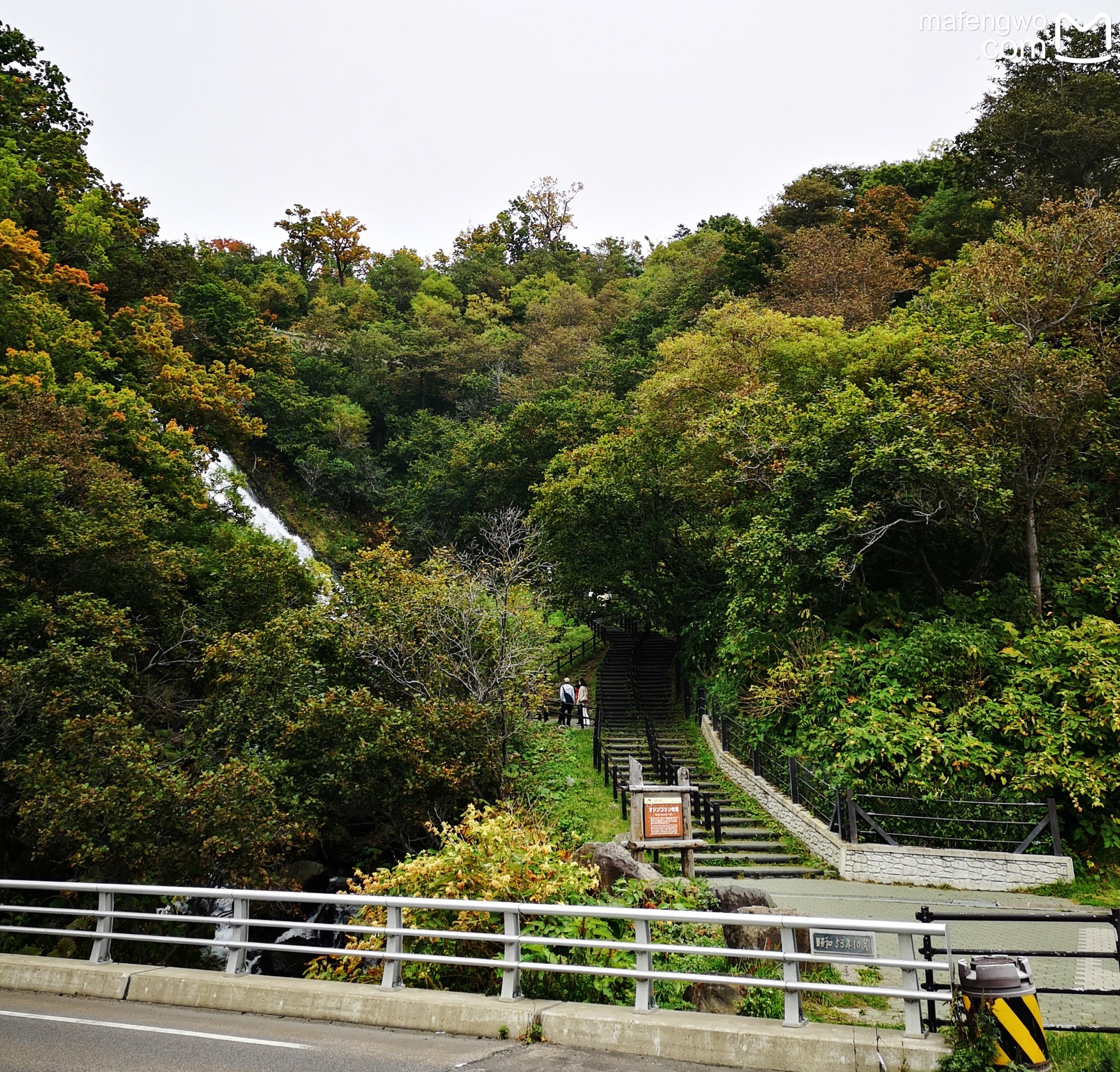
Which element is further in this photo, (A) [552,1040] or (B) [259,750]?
(B) [259,750]

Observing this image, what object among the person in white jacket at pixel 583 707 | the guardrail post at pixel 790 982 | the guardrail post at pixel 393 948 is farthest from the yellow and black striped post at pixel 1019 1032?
the person in white jacket at pixel 583 707

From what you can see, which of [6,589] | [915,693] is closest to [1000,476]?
[915,693]

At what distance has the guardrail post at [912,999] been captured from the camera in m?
5.44

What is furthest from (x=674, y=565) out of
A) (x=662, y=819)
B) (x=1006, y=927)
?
(x=1006, y=927)

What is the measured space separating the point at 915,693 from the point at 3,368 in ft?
73.0

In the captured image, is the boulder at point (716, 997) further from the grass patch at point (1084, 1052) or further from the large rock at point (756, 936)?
the grass patch at point (1084, 1052)

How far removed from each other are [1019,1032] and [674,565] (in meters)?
23.0

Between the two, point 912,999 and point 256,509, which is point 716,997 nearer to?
point 912,999

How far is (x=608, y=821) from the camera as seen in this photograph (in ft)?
56.2

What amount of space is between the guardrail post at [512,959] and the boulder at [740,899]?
2939 mm

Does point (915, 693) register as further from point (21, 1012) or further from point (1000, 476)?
point (21, 1012)

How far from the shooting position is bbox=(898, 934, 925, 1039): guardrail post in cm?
544

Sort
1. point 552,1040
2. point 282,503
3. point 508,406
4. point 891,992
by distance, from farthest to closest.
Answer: point 508,406
point 282,503
point 552,1040
point 891,992

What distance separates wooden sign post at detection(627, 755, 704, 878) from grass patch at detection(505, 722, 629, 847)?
3021mm
